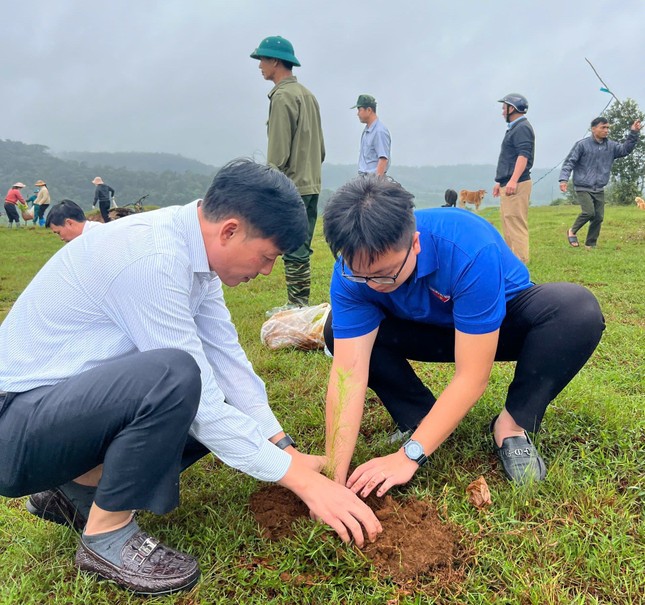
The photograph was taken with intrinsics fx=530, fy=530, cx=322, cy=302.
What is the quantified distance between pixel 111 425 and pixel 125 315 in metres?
0.32

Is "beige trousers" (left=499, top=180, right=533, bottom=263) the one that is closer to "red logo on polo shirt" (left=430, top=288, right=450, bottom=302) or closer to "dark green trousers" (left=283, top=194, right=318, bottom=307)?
"dark green trousers" (left=283, top=194, right=318, bottom=307)

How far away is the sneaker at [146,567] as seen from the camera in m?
1.62

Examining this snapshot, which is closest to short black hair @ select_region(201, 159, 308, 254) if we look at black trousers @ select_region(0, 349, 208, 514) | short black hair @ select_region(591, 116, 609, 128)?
black trousers @ select_region(0, 349, 208, 514)

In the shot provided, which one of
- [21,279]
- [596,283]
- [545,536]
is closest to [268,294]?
[596,283]

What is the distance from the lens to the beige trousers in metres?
6.61

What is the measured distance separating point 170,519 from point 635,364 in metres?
2.91

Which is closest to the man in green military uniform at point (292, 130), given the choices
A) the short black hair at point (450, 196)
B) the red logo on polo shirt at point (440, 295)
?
the red logo on polo shirt at point (440, 295)

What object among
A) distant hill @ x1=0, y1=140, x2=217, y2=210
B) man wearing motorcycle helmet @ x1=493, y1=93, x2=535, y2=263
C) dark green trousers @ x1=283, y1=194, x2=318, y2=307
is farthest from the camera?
distant hill @ x1=0, y1=140, x2=217, y2=210

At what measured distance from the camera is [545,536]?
173cm

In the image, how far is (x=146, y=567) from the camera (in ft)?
5.34

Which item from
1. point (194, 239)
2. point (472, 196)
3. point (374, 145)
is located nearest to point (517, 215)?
point (374, 145)

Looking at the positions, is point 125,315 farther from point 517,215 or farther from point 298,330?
point 517,215

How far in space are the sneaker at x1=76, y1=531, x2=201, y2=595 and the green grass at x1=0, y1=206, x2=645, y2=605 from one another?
38mm

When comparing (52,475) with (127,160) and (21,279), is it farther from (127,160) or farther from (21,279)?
(127,160)
